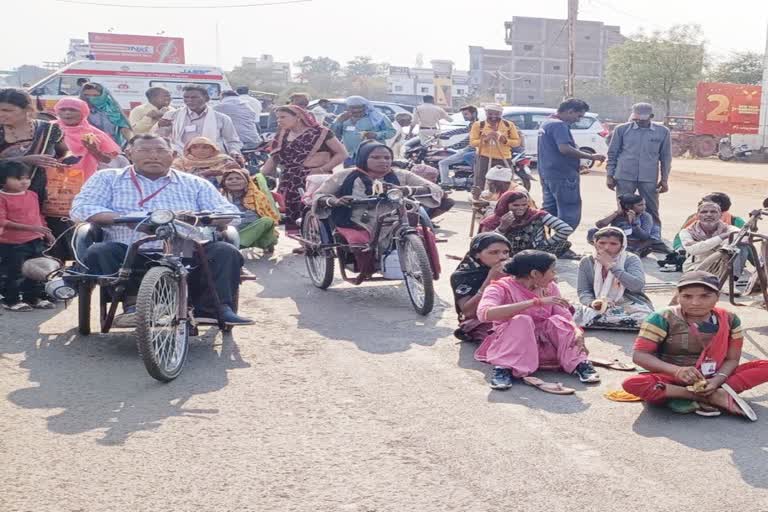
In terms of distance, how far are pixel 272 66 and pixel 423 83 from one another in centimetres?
2902

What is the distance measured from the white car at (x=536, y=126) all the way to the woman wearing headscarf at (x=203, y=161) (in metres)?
13.0

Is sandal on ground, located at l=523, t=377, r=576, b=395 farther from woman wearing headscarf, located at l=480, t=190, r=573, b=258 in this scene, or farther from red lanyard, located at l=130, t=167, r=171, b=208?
woman wearing headscarf, located at l=480, t=190, r=573, b=258

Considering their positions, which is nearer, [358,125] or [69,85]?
[358,125]

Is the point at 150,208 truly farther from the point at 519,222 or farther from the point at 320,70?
the point at 320,70

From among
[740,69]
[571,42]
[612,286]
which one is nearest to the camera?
[612,286]

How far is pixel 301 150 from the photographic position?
35.8 feet

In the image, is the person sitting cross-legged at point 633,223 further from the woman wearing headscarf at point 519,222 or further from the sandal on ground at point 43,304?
the sandal on ground at point 43,304

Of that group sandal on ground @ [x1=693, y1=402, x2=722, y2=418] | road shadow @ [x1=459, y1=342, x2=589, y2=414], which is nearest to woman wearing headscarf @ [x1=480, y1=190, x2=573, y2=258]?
road shadow @ [x1=459, y1=342, x2=589, y2=414]

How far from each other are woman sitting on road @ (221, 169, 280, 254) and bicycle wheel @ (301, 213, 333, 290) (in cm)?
98

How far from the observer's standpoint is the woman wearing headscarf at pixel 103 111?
496 inches

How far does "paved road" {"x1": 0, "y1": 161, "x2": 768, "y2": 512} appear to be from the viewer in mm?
3984

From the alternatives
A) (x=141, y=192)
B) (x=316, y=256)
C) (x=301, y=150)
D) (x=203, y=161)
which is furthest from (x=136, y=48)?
(x=141, y=192)

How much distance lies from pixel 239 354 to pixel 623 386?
2472 mm

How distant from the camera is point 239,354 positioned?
639 cm
